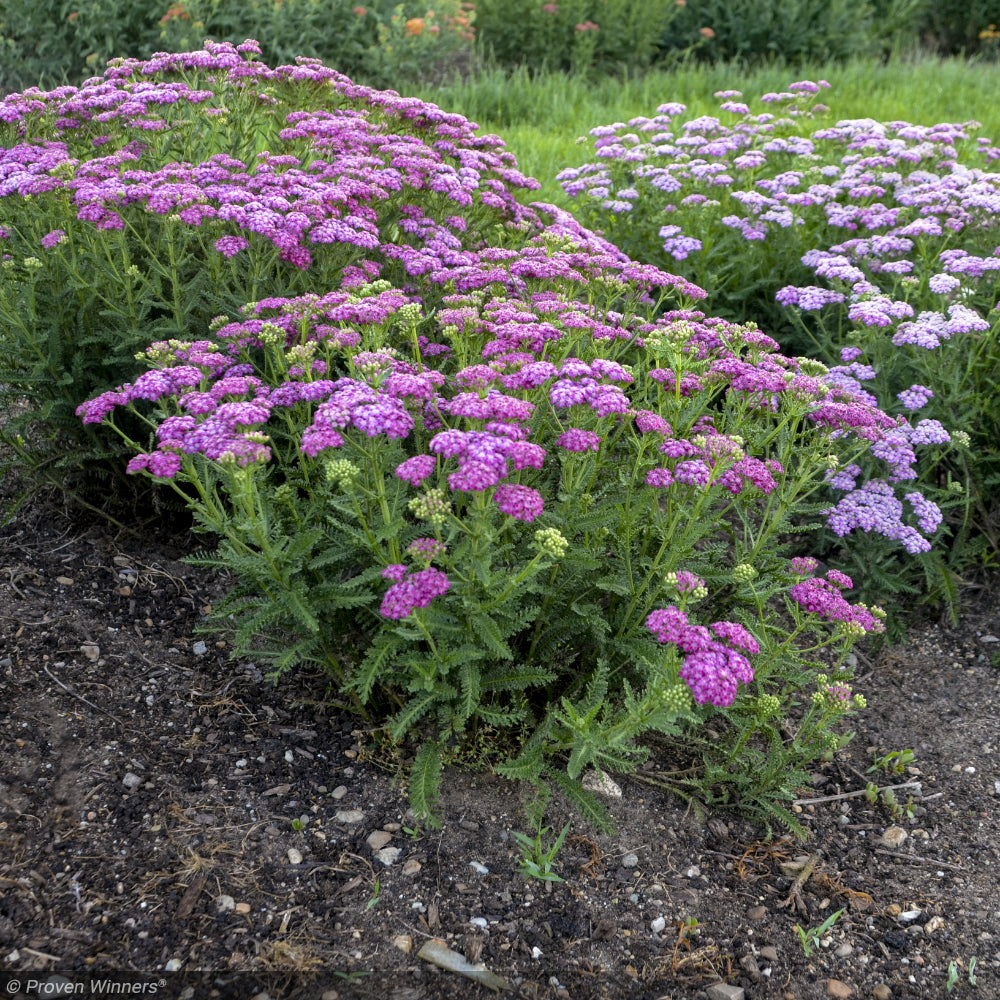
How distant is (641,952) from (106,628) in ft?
8.70

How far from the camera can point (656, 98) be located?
437 inches

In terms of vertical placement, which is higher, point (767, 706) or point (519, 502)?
point (519, 502)

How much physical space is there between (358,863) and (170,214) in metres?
2.84

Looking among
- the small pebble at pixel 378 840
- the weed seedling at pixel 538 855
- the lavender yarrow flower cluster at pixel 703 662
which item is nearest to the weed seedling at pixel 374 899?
the small pebble at pixel 378 840

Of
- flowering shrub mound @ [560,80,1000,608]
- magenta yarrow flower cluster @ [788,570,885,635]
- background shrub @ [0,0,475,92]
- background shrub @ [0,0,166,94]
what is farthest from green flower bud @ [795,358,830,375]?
background shrub @ [0,0,166,94]

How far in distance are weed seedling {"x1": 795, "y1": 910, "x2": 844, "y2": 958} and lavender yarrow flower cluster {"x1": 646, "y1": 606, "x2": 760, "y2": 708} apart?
0.99 meters

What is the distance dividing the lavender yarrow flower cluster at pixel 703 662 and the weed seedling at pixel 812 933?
0.99 m

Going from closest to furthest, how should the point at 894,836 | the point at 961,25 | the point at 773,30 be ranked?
the point at 894,836, the point at 773,30, the point at 961,25

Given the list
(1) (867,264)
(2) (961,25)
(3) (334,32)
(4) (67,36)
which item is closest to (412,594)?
(1) (867,264)

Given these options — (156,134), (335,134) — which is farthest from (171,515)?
(335,134)

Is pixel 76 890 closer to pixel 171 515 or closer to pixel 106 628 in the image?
pixel 106 628

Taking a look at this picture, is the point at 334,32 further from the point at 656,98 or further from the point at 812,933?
the point at 812,933

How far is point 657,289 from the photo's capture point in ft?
20.9

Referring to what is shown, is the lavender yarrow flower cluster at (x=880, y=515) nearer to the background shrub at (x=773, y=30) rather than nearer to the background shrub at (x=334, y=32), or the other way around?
the background shrub at (x=334, y=32)
